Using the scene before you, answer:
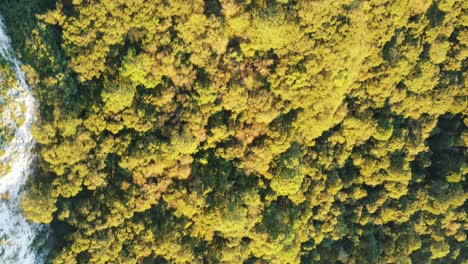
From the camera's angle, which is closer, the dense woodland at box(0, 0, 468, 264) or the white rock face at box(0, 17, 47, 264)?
the white rock face at box(0, 17, 47, 264)

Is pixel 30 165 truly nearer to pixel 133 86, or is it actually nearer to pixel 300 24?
pixel 133 86

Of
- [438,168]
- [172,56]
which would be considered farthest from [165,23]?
[438,168]

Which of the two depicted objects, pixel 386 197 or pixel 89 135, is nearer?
pixel 89 135

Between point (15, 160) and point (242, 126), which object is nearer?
point (15, 160)

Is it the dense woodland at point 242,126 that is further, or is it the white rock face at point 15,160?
the dense woodland at point 242,126
